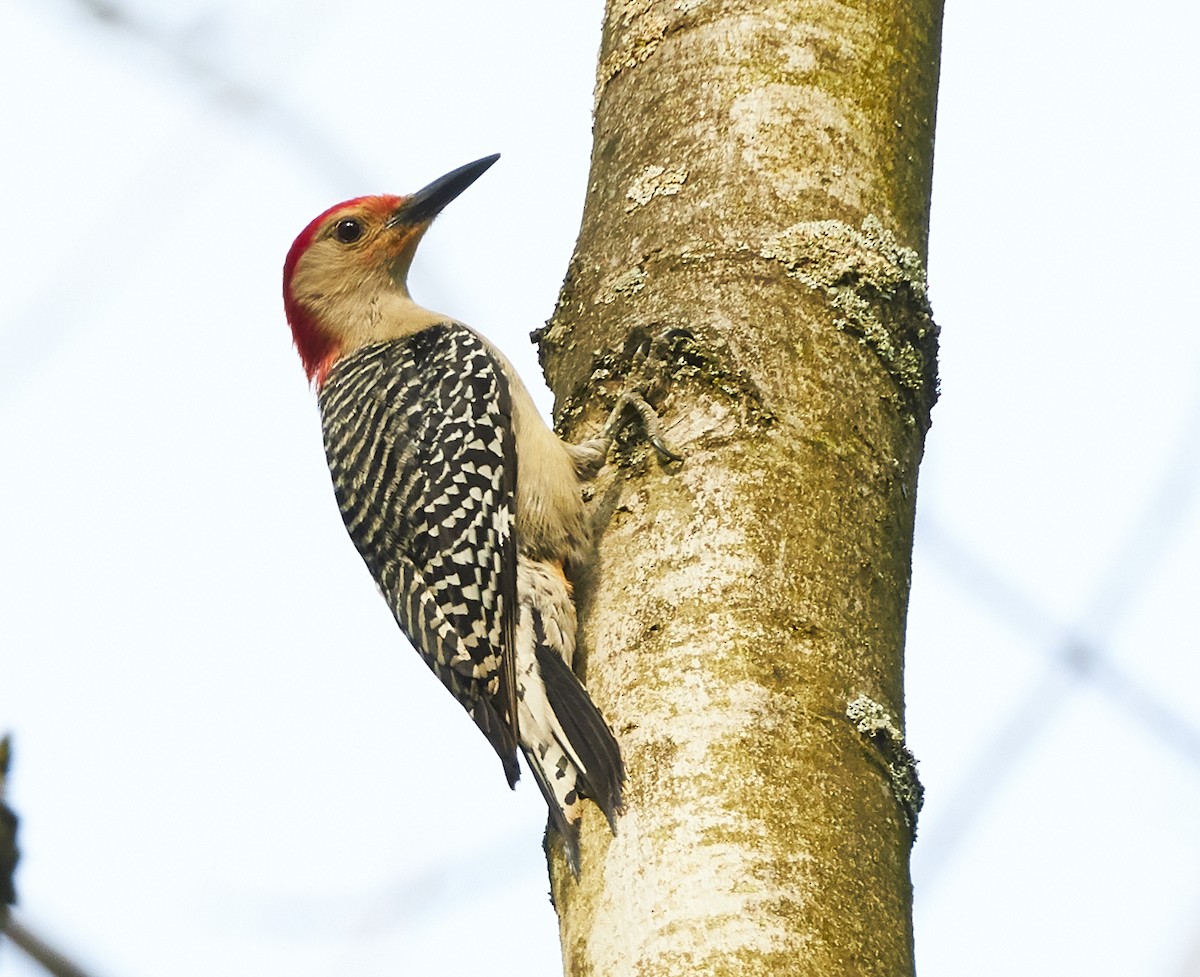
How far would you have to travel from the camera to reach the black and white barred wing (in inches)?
146

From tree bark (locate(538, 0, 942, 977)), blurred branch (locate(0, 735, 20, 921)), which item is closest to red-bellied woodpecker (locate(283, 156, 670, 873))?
tree bark (locate(538, 0, 942, 977))

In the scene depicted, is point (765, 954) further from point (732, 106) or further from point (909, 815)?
point (732, 106)

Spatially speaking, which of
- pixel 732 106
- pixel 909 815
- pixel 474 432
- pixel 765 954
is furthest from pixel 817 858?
pixel 474 432

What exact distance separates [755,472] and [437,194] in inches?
122

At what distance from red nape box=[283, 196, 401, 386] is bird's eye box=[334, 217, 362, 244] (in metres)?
0.06

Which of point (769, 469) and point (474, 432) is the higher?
point (474, 432)

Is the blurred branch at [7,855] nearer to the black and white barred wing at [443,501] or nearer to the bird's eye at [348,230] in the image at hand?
the black and white barred wing at [443,501]

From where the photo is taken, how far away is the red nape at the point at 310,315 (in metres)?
5.55

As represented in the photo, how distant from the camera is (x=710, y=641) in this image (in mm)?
2502

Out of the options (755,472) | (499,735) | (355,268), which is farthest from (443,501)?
(355,268)

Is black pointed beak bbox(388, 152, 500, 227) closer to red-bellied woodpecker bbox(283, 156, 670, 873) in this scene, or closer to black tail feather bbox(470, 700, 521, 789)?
red-bellied woodpecker bbox(283, 156, 670, 873)

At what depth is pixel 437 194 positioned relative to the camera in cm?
555

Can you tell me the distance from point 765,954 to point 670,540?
2.91 ft

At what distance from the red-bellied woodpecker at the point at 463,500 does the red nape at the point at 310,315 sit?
0.02 metres
